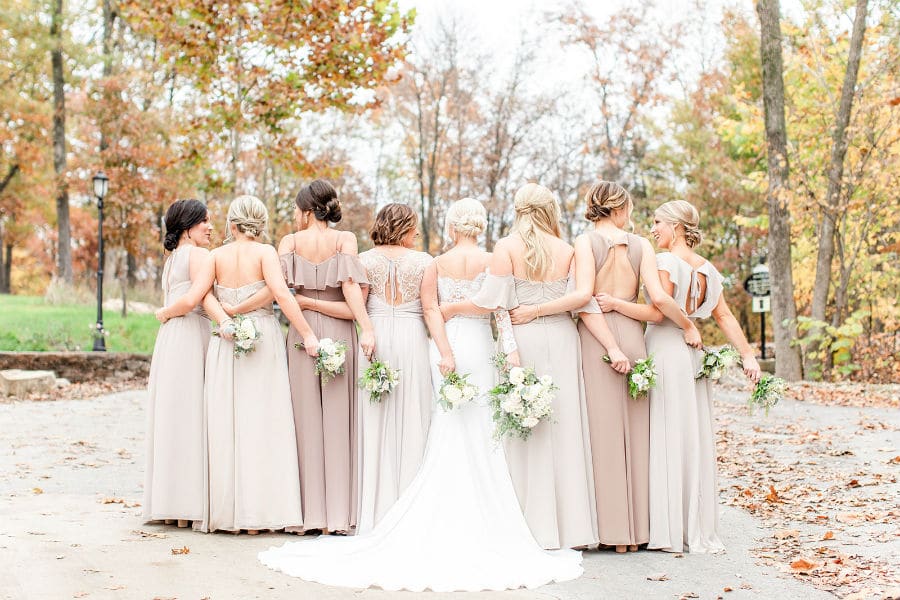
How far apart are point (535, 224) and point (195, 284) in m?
2.52

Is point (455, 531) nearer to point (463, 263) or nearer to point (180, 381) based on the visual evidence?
point (463, 263)

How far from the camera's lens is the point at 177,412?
22.4 ft

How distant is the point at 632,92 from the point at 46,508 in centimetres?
2996

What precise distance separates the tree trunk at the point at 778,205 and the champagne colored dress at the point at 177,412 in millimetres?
14205

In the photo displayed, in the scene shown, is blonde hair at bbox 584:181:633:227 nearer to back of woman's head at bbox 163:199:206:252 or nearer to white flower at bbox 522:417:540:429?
white flower at bbox 522:417:540:429

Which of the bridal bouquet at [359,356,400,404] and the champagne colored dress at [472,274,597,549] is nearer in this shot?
the champagne colored dress at [472,274,597,549]

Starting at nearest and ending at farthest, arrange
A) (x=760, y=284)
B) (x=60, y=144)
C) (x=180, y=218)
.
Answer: (x=180, y=218)
(x=760, y=284)
(x=60, y=144)

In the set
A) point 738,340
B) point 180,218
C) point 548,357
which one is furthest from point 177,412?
point 738,340

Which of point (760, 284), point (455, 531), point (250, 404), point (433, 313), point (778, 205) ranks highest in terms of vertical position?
point (778, 205)

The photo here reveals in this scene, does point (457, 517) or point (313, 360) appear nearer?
point (457, 517)

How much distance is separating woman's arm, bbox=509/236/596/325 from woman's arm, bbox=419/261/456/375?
505 mm

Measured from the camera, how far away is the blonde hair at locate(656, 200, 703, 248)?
261 inches

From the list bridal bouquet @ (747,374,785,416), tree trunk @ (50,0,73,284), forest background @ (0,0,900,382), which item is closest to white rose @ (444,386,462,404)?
bridal bouquet @ (747,374,785,416)

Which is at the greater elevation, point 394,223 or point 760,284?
point 760,284
